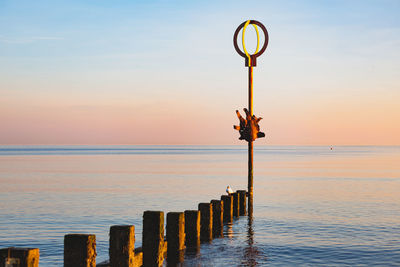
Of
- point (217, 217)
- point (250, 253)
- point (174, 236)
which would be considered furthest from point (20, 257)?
point (217, 217)

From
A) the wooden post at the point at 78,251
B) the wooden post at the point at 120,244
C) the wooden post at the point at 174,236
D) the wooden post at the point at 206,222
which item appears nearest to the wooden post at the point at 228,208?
the wooden post at the point at 206,222

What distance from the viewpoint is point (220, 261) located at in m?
13.9

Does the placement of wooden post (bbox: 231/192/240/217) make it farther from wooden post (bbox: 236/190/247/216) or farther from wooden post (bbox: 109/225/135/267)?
wooden post (bbox: 109/225/135/267)

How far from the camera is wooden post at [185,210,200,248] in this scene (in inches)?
582

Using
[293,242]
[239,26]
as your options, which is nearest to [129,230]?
[293,242]

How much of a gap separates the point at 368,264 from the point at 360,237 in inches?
172

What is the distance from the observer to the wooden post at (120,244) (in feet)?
32.6

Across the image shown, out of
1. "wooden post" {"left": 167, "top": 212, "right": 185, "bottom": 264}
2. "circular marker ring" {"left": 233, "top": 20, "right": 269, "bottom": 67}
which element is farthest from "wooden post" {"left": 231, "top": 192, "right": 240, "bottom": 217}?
"wooden post" {"left": 167, "top": 212, "right": 185, "bottom": 264}

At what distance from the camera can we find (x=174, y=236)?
13.1m

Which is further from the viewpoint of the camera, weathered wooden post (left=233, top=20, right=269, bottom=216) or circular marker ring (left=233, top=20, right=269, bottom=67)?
circular marker ring (left=233, top=20, right=269, bottom=67)

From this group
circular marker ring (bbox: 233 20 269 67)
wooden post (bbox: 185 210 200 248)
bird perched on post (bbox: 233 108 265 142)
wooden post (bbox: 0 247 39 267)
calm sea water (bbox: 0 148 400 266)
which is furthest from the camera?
circular marker ring (bbox: 233 20 269 67)

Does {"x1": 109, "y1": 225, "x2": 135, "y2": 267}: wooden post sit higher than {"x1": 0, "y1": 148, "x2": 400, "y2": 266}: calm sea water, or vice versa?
{"x1": 109, "y1": 225, "x2": 135, "y2": 267}: wooden post

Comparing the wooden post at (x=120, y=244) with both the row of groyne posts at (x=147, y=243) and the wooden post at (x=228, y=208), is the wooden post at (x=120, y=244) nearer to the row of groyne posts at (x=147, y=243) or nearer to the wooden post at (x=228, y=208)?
the row of groyne posts at (x=147, y=243)

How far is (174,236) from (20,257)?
616 cm
